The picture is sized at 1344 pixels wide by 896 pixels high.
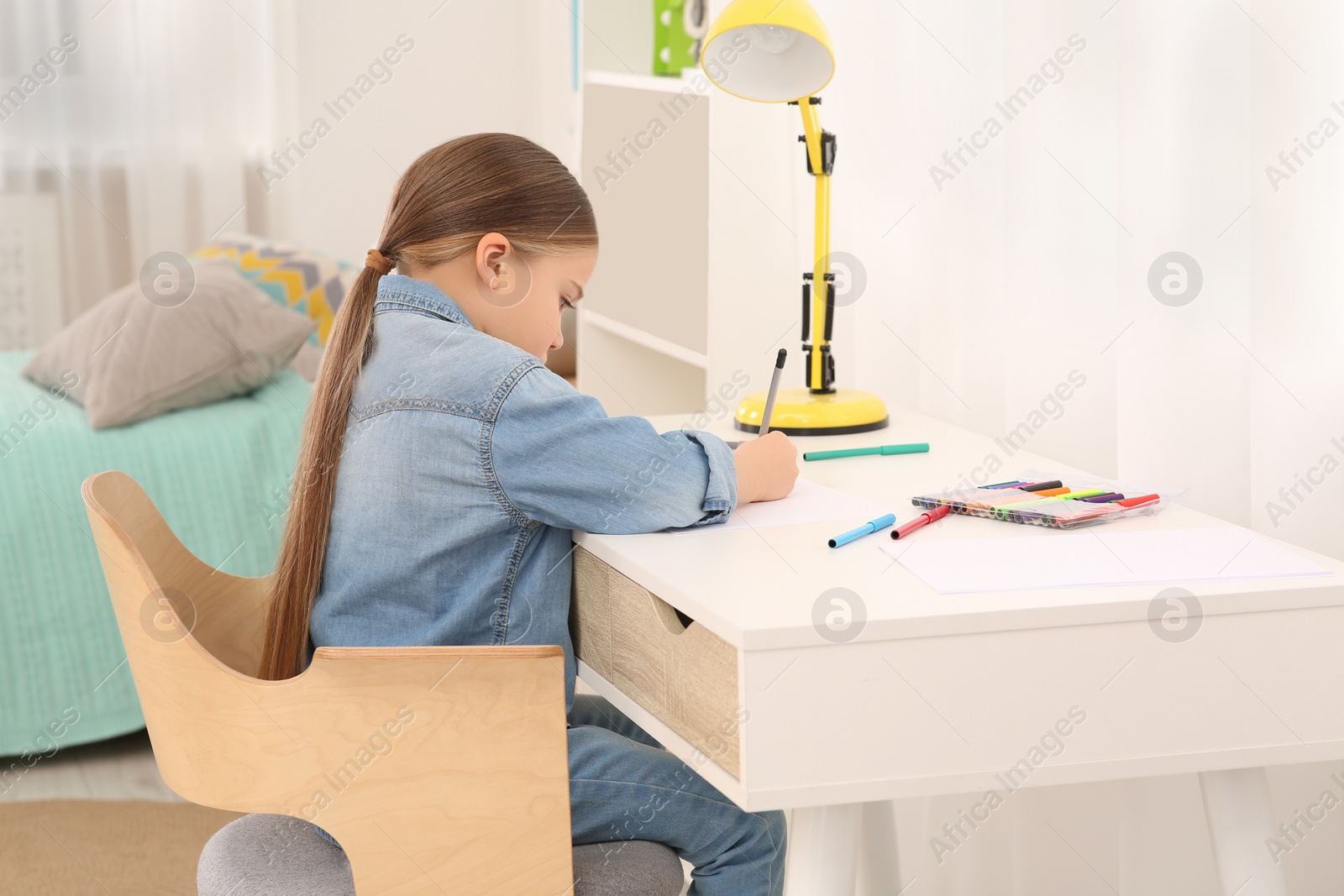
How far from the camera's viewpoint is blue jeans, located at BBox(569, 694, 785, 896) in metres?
0.96

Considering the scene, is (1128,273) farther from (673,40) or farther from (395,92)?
(395,92)

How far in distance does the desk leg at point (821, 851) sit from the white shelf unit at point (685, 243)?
0.73m

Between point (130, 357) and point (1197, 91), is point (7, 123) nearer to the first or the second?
point (130, 357)

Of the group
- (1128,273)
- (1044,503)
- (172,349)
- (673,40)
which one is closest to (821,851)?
(1044,503)

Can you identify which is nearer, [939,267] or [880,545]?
[880,545]

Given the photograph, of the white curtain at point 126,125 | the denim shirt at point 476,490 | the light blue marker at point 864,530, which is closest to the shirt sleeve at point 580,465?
the denim shirt at point 476,490

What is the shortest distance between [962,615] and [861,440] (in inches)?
24.5

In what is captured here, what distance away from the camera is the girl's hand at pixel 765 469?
109cm

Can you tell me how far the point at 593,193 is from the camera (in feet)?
8.22

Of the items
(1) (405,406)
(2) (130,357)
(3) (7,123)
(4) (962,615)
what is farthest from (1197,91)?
(3) (7,123)

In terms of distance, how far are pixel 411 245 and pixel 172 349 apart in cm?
122

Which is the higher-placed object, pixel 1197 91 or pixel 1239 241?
pixel 1197 91

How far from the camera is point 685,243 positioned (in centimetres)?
226

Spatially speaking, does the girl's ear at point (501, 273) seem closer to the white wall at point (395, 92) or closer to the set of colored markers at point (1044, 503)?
the set of colored markers at point (1044, 503)
